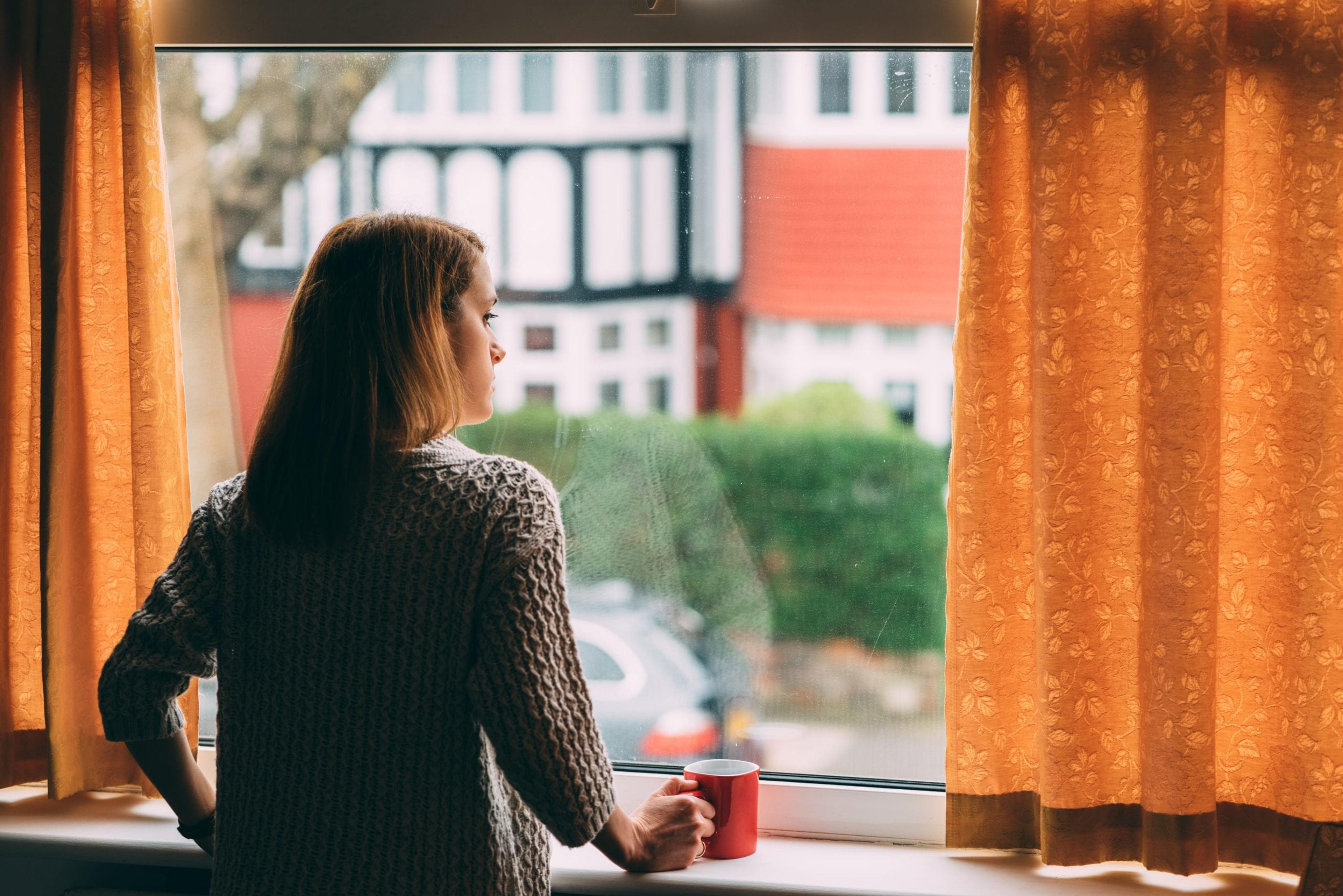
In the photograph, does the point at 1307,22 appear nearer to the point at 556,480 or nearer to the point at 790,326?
the point at 790,326

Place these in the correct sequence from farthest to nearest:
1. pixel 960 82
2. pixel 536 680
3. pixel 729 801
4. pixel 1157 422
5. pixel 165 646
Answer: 1. pixel 960 82
2. pixel 729 801
3. pixel 1157 422
4. pixel 165 646
5. pixel 536 680

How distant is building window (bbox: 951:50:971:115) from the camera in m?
1.44

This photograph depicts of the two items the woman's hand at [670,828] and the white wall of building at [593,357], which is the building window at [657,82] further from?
the woman's hand at [670,828]

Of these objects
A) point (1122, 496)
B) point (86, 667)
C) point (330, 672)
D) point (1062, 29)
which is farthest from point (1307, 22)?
point (86, 667)

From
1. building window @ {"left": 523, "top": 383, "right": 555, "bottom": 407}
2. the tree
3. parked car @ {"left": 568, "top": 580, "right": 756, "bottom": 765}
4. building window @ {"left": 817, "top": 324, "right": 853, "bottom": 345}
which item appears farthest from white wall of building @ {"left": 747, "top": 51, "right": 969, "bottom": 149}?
parked car @ {"left": 568, "top": 580, "right": 756, "bottom": 765}

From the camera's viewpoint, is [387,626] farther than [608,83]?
No

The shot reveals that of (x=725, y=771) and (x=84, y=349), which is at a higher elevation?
(x=84, y=349)

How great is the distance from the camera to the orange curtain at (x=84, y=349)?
4.57 ft

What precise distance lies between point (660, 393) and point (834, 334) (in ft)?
0.92

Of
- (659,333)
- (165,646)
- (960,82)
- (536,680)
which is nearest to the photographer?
(536,680)

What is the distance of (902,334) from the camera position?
4.90 feet

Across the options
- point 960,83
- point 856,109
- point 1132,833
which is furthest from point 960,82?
point 1132,833

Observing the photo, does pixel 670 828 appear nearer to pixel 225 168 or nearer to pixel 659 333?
pixel 659 333

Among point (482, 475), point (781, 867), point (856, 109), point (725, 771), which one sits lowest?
point (781, 867)
